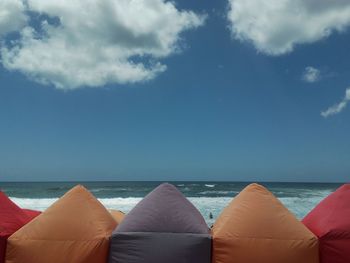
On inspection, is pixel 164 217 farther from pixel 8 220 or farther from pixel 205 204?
pixel 205 204

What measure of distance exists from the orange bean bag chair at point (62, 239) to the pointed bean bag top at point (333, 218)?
1.69 m

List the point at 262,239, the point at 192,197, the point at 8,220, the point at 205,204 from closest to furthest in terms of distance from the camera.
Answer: the point at 262,239 → the point at 8,220 → the point at 205,204 → the point at 192,197

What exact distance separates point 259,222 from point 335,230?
58 cm

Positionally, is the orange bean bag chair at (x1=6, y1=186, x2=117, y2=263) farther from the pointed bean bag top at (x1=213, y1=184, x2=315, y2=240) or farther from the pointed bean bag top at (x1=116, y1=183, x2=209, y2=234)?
the pointed bean bag top at (x1=213, y1=184, x2=315, y2=240)

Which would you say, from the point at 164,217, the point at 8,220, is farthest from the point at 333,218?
the point at 8,220

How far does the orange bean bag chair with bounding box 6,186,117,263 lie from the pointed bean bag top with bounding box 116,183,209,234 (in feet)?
0.65

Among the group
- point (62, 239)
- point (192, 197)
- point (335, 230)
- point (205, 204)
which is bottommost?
point (205, 204)

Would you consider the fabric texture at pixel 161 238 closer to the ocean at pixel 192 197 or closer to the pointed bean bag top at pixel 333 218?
the pointed bean bag top at pixel 333 218

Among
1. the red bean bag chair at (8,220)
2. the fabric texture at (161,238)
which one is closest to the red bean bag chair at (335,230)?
the fabric texture at (161,238)

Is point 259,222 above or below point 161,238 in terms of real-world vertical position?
above

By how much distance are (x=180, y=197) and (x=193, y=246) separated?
1.74ft

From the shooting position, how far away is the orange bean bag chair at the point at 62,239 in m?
3.28

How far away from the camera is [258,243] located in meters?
3.24

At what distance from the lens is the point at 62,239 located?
3.33 m
